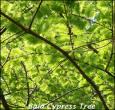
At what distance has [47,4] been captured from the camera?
3236mm

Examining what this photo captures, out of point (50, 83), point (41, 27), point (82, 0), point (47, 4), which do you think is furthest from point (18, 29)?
point (50, 83)

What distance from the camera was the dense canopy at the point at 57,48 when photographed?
339 cm

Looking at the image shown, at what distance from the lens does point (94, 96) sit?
605 centimetres

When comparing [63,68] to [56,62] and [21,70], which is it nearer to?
[56,62]

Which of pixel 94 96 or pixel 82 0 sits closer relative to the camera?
pixel 82 0

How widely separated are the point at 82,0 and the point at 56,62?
1.16 m

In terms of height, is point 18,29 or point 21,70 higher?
point 21,70

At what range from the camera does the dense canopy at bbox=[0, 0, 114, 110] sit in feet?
11.1

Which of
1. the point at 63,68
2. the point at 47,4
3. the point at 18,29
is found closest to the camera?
the point at 47,4

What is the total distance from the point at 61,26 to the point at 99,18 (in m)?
0.52

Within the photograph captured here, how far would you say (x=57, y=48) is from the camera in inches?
144

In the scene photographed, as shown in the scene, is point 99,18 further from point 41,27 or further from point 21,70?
point 21,70

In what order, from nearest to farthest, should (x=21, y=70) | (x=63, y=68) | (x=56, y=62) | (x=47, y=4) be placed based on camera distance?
(x=47, y=4)
(x=56, y=62)
(x=63, y=68)
(x=21, y=70)

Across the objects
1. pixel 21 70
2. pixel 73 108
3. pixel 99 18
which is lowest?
pixel 73 108
